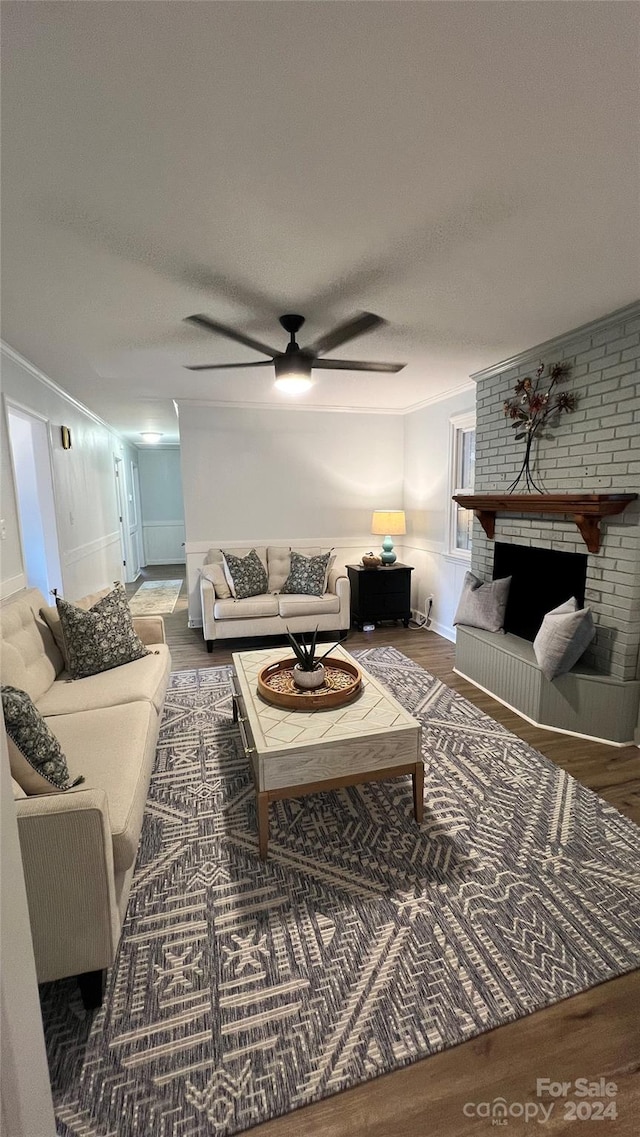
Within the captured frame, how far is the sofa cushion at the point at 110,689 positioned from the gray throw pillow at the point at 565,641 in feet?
7.32

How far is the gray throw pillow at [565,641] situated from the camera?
2670 millimetres

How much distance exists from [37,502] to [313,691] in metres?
3.12

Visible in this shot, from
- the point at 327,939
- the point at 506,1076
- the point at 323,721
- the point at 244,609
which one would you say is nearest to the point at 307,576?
the point at 244,609

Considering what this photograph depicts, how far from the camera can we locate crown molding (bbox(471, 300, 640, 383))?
2.51 m

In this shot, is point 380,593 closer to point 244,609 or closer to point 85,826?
point 244,609

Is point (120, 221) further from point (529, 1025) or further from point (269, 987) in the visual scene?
point (529, 1025)

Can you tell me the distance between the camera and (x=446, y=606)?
475 cm

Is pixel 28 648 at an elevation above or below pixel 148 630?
above

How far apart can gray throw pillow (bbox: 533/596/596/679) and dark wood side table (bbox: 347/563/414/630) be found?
2.21 m

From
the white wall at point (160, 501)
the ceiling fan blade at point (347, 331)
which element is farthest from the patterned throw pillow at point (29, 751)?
the white wall at point (160, 501)

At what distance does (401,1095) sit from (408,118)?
246 centimetres

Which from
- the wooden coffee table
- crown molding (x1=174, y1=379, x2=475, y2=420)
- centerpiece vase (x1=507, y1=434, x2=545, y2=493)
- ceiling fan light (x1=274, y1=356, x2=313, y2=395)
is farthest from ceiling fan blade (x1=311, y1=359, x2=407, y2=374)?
the wooden coffee table

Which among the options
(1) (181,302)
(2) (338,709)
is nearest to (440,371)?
(1) (181,302)

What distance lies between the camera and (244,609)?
4.29 meters
